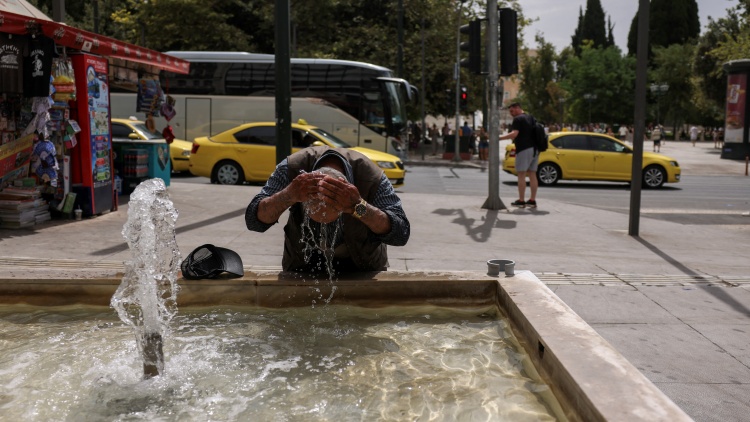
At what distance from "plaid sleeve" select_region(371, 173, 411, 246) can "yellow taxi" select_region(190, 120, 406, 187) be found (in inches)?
506

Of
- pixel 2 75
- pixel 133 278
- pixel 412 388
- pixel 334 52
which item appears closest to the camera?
pixel 412 388

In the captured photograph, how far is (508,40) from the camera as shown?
12117 mm

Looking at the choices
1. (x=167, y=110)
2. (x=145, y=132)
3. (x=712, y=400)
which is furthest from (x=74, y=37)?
(x=145, y=132)

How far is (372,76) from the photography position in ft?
76.9

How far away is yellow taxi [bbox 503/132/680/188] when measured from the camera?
66.3 feet

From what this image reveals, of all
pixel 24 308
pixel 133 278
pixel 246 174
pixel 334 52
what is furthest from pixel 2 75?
pixel 334 52

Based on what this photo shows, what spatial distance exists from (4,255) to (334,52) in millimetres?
29199

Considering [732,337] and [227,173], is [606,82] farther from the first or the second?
[732,337]

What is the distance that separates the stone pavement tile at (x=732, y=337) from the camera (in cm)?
450

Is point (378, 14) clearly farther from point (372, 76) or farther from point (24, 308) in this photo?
point (24, 308)

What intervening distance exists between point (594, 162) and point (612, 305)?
50.2 ft

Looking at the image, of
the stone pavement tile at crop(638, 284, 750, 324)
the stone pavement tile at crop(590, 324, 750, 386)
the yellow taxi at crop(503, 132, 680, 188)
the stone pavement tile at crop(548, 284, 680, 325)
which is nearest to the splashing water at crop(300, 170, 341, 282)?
the stone pavement tile at crop(590, 324, 750, 386)

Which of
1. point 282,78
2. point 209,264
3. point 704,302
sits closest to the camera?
point 209,264

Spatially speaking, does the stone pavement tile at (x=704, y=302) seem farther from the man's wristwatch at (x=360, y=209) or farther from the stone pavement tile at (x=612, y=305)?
the man's wristwatch at (x=360, y=209)
